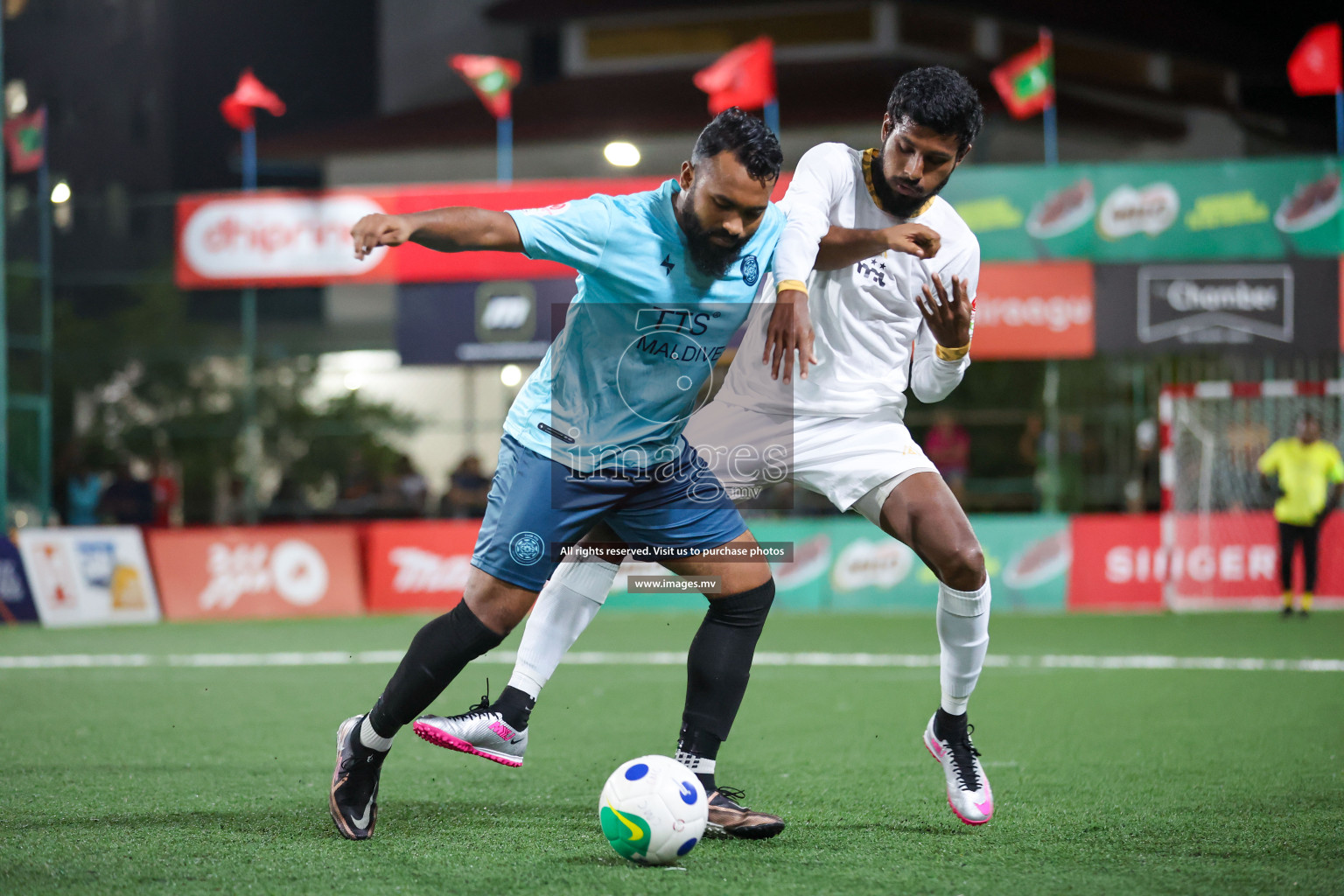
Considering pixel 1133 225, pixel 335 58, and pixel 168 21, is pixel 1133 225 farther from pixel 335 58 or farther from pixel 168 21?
pixel 168 21

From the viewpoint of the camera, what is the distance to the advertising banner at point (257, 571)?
14.0m

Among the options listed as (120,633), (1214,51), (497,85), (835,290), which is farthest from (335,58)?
(835,290)

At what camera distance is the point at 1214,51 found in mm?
29797

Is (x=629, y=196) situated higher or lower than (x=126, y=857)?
higher

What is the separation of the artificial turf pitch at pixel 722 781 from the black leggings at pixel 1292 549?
15.9 ft

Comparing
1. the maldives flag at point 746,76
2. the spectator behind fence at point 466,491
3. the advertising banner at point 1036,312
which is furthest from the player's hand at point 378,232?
the maldives flag at point 746,76

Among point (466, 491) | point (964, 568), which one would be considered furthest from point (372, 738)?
point (466, 491)

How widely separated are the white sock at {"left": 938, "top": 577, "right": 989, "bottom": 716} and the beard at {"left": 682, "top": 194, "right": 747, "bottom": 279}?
1.42 metres

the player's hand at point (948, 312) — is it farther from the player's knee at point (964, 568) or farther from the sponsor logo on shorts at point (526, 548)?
the sponsor logo on shorts at point (526, 548)

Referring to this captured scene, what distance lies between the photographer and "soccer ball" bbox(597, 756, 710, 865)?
12.2 feet

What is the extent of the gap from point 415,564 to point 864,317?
35.3 feet

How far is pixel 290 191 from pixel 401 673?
12944mm

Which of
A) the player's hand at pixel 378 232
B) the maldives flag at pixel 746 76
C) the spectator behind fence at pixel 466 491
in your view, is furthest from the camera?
the maldives flag at pixel 746 76

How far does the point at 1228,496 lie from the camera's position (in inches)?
576
